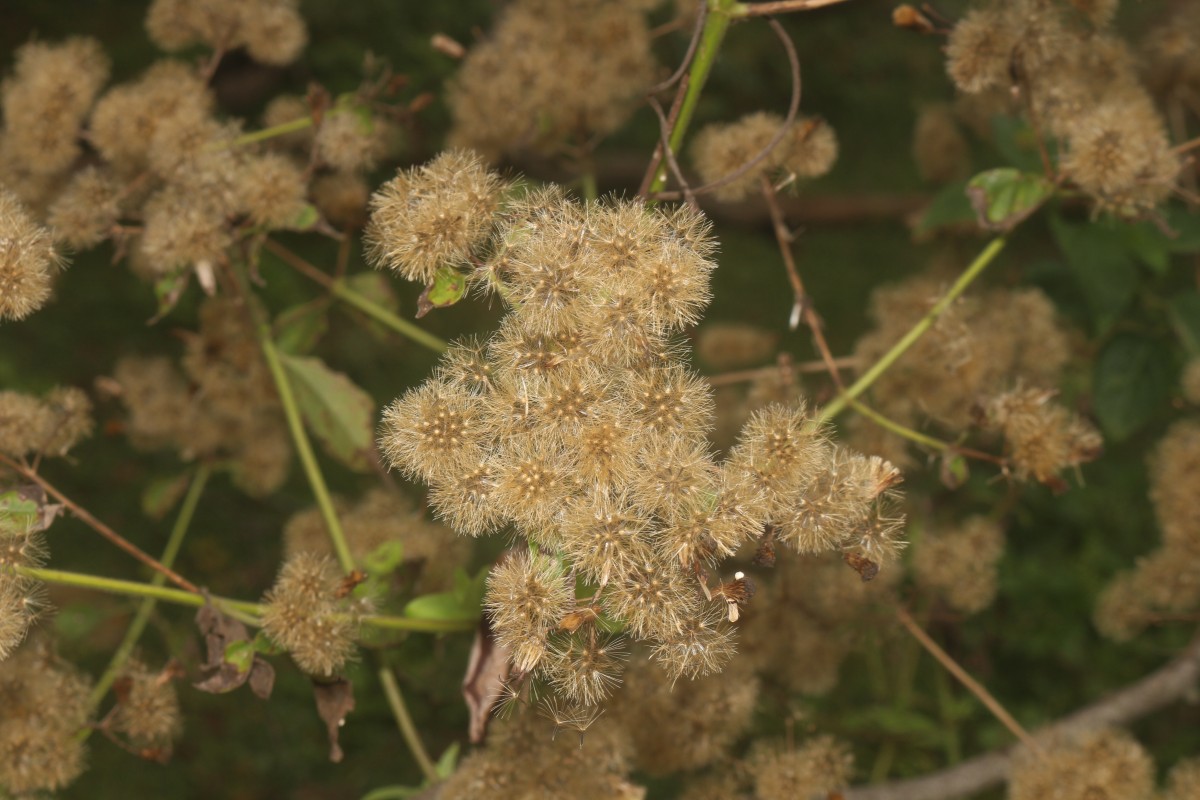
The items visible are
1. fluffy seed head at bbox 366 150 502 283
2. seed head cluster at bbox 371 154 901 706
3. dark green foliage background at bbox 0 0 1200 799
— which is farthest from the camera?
dark green foliage background at bbox 0 0 1200 799

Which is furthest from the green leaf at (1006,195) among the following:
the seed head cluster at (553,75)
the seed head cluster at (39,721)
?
the seed head cluster at (39,721)

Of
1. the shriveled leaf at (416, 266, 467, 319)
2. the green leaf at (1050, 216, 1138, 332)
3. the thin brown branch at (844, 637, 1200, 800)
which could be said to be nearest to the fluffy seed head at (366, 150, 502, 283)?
the shriveled leaf at (416, 266, 467, 319)

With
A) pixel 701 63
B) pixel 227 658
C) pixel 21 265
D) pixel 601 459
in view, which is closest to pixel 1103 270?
pixel 701 63

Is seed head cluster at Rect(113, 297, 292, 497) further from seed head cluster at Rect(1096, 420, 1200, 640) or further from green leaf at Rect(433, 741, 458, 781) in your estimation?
seed head cluster at Rect(1096, 420, 1200, 640)

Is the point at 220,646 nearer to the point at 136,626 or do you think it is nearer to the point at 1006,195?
the point at 136,626

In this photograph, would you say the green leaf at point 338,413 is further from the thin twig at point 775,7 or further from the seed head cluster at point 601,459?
the thin twig at point 775,7

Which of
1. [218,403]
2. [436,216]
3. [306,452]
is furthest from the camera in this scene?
[218,403]
